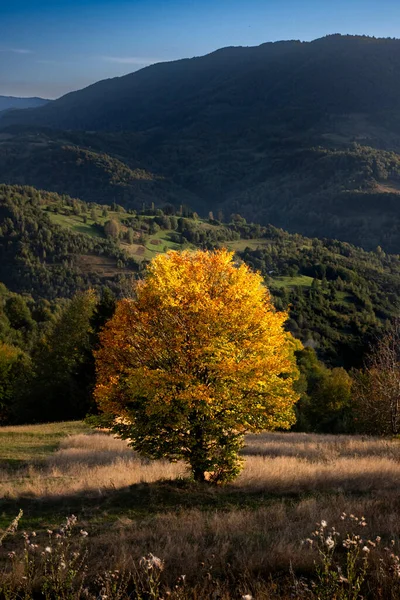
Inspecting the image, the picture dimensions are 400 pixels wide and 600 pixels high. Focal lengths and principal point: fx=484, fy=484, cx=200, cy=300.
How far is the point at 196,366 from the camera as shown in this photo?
1588cm

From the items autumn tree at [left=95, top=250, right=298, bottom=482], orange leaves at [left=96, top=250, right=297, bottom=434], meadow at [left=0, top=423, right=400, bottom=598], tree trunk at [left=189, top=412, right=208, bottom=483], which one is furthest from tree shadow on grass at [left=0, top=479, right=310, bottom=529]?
orange leaves at [left=96, top=250, right=297, bottom=434]

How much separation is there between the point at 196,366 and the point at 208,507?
428 cm

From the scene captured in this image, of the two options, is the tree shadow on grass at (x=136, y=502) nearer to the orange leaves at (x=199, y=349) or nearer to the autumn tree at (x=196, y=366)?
the autumn tree at (x=196, y=366)

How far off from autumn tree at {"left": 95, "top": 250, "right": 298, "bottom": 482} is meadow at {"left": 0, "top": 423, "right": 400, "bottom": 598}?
183 cm

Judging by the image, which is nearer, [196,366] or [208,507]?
[208,507]

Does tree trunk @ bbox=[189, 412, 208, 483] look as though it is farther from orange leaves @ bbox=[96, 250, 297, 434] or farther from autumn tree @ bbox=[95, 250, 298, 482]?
orange leaves @ bbox=[96, 250, 297, 434]

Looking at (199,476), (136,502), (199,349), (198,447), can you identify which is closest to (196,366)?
(199,349)

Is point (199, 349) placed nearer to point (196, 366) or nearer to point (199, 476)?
point (196, 366)

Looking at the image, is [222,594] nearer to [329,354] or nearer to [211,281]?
[211,281]

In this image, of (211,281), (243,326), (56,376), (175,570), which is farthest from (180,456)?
(56,376)

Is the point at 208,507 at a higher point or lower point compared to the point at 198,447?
lower

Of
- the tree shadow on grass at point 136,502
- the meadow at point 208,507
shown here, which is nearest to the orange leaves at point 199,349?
the tree shadow on grass at point 136,502

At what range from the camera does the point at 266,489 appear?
1623cm

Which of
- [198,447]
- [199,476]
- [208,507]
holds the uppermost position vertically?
[198,447]
